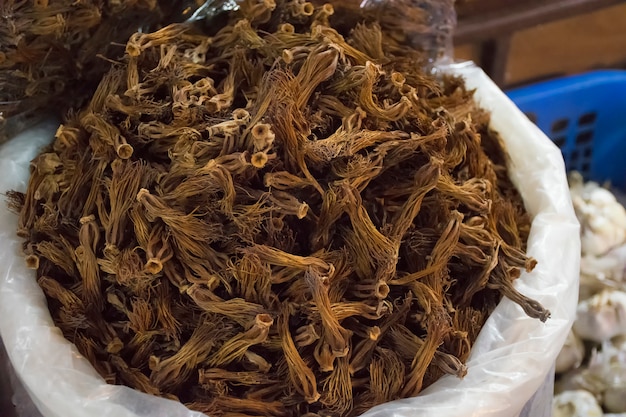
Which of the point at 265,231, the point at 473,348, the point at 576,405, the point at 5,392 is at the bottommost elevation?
the point at 576,405

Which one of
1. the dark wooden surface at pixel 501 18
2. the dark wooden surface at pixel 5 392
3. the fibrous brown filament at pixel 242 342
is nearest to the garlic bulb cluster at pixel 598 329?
the dark wooden surface at pixel 501 18

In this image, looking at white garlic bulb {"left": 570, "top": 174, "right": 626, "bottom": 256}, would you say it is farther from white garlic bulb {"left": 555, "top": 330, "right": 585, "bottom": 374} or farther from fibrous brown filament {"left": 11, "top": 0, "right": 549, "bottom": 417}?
fibrous brown filament {"left": 11, "top": 0, "right": 549, "bottom": 417}

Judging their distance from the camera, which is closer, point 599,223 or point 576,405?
point 576,405

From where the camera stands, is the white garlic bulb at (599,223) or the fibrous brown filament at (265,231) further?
the white garlic bulb at (599,223)

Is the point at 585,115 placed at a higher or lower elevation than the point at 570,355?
higher

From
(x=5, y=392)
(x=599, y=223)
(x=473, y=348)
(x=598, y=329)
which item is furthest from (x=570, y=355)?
(x=5, y=392)

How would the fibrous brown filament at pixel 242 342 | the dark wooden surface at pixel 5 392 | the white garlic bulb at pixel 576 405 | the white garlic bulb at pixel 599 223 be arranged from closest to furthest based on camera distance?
the fibrous brown filament at pixel 242 342, the dark wooden surface at pixel 5 392, the white garlic bulb at pixel 576 405, the white garlic bulb at pixel 599 223

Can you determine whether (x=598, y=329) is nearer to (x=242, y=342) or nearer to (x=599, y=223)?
(x=599, y=223)

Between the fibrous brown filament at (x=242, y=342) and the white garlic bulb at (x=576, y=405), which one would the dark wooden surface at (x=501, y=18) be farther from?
the fibrous brown filament at (x=242, y=342)
